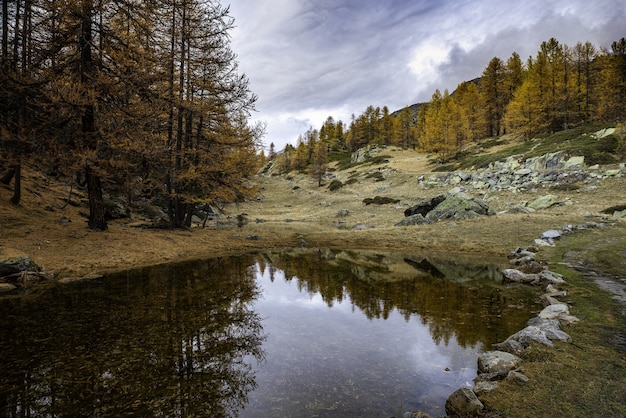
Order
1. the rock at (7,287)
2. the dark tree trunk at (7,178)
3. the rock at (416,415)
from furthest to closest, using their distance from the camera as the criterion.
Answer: the dark tree trunk at (7,178), the rock at (7,287), the rock at (416,415)

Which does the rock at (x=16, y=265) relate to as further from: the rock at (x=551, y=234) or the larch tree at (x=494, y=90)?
the larch tree at (x=494, y=90)

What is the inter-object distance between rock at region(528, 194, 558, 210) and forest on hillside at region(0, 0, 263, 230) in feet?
82.0

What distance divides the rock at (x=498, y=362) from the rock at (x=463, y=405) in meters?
1.23

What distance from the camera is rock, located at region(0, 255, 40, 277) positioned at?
10.3 metres

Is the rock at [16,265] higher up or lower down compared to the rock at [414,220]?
lower down

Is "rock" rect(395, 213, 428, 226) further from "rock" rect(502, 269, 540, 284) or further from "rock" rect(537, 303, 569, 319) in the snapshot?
"rock" rect(537, 303, 569, 319)

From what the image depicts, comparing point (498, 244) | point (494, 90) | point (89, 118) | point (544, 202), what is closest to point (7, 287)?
point (89, 118)

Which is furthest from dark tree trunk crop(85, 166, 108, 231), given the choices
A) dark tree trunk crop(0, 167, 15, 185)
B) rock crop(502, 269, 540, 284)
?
rock crop(502, 269, 540, 284)

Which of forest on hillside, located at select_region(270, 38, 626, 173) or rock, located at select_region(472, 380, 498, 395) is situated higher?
forest on hillside, located at select_region(270, 38, 626, 173)

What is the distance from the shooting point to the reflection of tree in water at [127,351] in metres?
4.67

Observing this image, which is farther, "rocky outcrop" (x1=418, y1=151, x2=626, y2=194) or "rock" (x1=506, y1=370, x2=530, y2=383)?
"rocky outcrop" (x1=418, y1=151, x2=626, y2=194)

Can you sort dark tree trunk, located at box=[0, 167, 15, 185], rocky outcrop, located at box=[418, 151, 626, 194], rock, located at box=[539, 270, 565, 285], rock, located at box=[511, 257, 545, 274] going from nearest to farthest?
rock, located at box=[539, 270, 565, 285]
rock, located at box=[511, 257, 545, 274]
dark tree trunk, located at box=[0, 167, 15, 185]
rocky outcrop, located at box=[418, 151, 626, 194]

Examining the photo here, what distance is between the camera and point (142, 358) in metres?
6.00

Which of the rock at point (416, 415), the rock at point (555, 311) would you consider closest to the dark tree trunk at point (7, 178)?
the rock at point (416, 415)
